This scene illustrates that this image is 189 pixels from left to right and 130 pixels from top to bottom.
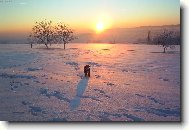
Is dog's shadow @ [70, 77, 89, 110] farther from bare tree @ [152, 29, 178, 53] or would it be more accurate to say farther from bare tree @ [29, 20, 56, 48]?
bare tree @ [152, 29, 178, 53]

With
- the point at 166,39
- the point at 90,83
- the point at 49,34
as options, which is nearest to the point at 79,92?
the point at 90,83

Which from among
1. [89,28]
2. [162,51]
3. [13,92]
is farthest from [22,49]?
[162,51]

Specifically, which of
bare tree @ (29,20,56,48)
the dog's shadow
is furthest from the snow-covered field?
bare tree @ (29,20,56,48)

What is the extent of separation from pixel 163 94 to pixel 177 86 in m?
0.18

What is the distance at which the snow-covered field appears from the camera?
3.72 m

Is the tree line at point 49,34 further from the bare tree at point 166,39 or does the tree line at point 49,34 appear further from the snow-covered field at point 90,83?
the bare tree at point 166,39

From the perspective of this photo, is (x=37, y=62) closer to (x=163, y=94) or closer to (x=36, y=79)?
(x=36, y=79)

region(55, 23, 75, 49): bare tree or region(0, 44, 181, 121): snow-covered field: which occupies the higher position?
region(55, 23, 75, 49): bare tree

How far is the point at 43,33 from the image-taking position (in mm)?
4023

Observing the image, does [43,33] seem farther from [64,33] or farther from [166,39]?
[166,39]

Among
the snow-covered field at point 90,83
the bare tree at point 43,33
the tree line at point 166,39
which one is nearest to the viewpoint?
the snow-covered field at point 90,83

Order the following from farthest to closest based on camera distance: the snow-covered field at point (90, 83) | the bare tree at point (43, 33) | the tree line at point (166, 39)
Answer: the bare tree at point (43, 33) < the tree line at point (166, 39) < the snow-covered field at point (90, 83)

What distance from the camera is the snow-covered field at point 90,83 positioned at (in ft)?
12.2

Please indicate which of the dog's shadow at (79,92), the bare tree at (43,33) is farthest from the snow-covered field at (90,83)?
the bare tree at (43,33)
